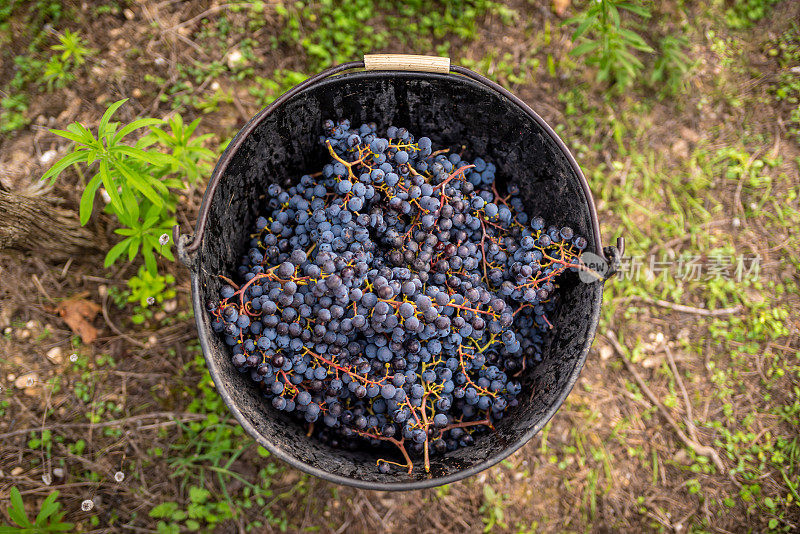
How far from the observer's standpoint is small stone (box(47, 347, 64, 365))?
2.49m

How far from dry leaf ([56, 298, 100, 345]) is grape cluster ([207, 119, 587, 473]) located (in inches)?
44.9

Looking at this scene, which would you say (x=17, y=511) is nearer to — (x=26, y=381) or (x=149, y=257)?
(x=26, y=381)

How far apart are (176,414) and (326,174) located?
1.54 meters

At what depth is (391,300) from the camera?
5.67ft

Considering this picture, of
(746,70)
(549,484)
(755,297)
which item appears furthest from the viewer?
(746,70)

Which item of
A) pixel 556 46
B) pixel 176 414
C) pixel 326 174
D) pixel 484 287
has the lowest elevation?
pixel 176 414

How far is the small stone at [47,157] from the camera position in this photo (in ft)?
8.38

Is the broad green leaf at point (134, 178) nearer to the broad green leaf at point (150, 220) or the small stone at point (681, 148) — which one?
the broad green leaf at point (150, 220)

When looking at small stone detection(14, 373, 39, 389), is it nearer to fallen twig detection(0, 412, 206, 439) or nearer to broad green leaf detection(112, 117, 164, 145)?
fallen twig detection(0, 412, 206, 439)

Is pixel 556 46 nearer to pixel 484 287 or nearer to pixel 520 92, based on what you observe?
pixel 520 92

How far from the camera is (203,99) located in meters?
2.83

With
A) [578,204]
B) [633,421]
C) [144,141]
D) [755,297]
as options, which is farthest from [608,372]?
[144,141]

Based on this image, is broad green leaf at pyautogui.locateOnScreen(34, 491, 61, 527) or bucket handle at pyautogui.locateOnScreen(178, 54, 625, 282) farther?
broad green leaf at pyautogui.locateOnScreen(34, 491, 61, 527)

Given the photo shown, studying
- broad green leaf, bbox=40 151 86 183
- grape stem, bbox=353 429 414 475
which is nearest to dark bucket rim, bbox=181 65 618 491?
grape stem, bbox=353 429 414 475
